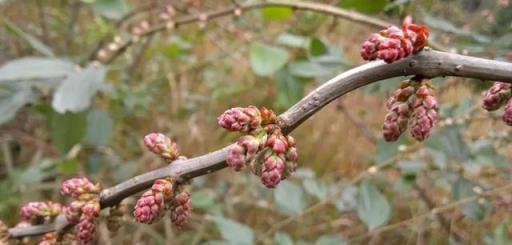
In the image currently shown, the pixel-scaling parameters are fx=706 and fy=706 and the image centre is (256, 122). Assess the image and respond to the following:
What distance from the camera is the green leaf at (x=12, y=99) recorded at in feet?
4.86

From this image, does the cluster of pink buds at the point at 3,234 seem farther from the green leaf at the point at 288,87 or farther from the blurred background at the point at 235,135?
the green leaf at the point at 288,87

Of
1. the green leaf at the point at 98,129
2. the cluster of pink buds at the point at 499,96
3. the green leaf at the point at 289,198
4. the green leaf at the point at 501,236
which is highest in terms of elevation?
the green leaf at the point at 98,129

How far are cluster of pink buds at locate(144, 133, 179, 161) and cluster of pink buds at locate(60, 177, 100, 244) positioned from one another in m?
0.09

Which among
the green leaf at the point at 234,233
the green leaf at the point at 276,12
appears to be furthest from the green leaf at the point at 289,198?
the green leaf at the point at 276,12

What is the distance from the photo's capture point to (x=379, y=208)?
4.74 ft

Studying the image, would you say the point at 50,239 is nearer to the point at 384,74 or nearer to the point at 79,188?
the point at 79,188

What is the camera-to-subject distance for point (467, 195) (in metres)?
1.46

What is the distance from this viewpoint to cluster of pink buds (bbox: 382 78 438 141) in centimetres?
58

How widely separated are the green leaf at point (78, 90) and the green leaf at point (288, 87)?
39 centimetres

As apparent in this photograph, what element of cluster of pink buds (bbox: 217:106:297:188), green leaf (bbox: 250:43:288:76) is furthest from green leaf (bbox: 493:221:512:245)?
cluster of pink buds (bbox: 217:106:297:188)

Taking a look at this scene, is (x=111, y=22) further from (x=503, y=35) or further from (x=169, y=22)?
(x=503, y=35)

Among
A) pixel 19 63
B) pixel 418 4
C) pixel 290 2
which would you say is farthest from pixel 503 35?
pixel 19 63

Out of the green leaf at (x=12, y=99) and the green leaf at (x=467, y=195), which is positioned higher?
the green leaf at (x=12, y=99)

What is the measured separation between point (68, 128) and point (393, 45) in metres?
1.10
